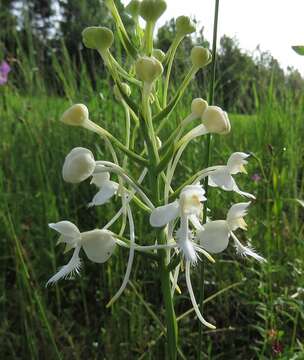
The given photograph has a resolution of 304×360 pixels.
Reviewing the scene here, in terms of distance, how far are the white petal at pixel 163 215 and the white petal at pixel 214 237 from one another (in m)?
0.08

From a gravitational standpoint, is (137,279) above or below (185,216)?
below

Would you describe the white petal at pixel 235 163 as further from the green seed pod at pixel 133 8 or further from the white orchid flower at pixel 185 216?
the green seed pod at pixel 133 8

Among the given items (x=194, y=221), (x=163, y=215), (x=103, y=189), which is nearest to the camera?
(x=163, y=215)

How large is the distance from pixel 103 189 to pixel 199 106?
25cm

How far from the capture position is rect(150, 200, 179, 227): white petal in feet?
2.75


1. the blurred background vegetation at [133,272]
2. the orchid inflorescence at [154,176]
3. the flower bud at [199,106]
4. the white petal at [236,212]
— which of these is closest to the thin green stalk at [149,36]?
the orchid inflorescence at [154,176]

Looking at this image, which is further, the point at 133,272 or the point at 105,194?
the point at 133,272

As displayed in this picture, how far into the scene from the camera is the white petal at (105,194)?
1028 millimetres

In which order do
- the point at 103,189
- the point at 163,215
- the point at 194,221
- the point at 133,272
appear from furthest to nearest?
the point at 133,272
the point at 103,189
the point at 194,221
the point at 163,215

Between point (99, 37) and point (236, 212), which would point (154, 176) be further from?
point (99, 37)

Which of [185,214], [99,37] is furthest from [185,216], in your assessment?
[99,37]

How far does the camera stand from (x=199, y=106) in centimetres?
100

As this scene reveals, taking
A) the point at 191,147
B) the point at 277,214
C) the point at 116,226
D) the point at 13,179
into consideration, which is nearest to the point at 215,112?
the point at 277,214

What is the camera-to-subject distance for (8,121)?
2.93 meters
